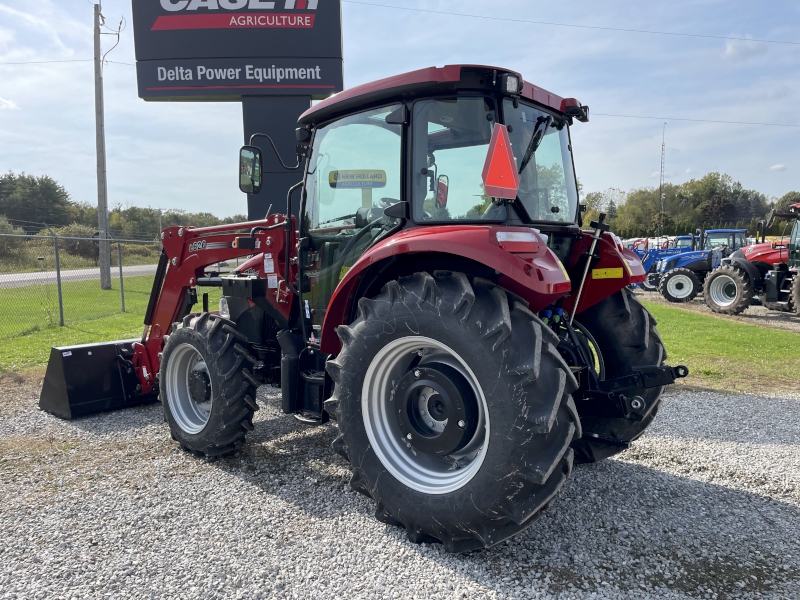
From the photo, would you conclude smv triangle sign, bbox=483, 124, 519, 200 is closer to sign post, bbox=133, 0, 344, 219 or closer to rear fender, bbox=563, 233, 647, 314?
rear fender, bbox=563, 233, 647, 314

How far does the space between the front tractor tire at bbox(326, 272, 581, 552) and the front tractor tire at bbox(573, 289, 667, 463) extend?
1.07m

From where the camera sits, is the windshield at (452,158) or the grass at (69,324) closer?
the windshield at (452,158)

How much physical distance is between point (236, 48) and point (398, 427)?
10.1 m

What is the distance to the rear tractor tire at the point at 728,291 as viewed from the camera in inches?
554

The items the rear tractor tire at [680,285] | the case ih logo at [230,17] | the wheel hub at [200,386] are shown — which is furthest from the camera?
the rear tractor tire at [680,285]

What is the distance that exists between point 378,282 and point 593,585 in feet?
6.45

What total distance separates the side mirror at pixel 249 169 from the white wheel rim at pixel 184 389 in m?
→ 1.39

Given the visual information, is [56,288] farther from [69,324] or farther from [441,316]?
[441,316]

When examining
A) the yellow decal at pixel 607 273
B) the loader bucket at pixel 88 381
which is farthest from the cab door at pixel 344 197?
the loader bucket at pixel 88 381

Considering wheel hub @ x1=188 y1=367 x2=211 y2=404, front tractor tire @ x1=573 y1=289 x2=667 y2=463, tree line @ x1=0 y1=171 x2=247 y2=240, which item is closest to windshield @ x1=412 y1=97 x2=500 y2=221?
front tractor tire @ x1=573 y1=289 x2=667 y2=463

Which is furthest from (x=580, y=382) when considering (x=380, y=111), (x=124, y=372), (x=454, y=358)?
(x=124, y=372)

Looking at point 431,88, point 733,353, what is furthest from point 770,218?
point 431,88

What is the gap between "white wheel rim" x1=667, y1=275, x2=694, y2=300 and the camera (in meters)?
17.4

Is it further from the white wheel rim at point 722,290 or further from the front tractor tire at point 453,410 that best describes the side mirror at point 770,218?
the front tractor tire at point 453,410
